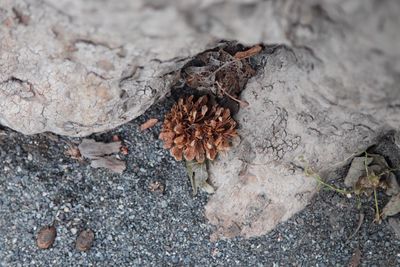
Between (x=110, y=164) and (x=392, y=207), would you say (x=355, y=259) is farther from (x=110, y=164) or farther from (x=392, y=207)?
(x=110, y=164)

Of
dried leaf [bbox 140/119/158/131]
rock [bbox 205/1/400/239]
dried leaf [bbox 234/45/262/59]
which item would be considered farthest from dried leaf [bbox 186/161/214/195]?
dried leaf [bbox 234/45/262/59]

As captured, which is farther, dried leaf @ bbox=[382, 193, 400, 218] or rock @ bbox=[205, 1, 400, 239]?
dried leaf @ bbox=[382, 193, 400, 218]

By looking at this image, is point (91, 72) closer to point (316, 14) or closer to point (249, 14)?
point (249, 14)

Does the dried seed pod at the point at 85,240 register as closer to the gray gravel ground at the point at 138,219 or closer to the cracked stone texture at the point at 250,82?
the gray gravel ground at the point at 138,219

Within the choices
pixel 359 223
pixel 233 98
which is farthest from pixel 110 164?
pixel 359 223

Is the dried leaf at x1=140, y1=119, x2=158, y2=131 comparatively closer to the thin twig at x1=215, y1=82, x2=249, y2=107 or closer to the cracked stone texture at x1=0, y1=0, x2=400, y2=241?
the cracked stone texture at x1=0, y1=0, x2=400, y2=241

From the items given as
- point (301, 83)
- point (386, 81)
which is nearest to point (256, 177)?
point (301, 83)
